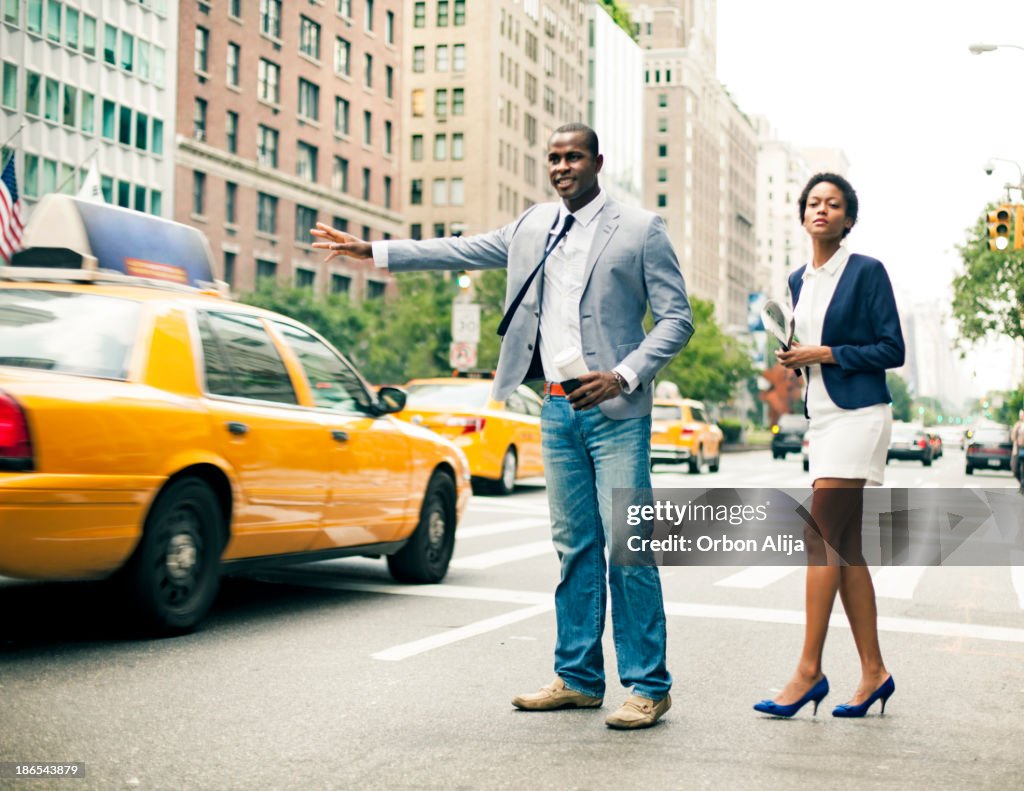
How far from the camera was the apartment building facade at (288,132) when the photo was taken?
50.9m

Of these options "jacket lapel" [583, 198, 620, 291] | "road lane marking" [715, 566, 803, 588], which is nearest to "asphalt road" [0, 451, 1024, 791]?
"road lane marking" [715, 566, 803, 588]

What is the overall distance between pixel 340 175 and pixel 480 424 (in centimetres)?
4520

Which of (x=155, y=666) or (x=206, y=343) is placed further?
(x=206, y=343)

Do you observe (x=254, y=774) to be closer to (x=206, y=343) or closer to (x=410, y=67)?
(x=206, y=343)

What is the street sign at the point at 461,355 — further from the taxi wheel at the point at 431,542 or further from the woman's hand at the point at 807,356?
the woman's hand at the point at 807,356

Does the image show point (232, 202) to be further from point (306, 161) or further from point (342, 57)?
point (342, 57)

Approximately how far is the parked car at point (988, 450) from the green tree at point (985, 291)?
19.1 meters

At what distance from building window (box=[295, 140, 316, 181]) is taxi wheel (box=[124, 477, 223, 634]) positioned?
52.3m

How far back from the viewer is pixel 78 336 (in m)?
6.50

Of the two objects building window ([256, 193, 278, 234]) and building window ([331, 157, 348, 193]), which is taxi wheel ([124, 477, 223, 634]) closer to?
building window ([256, 193, 278, 234])

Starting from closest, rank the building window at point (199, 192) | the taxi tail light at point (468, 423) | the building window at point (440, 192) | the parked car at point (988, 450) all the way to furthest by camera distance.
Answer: the taxi tail light at point (468, 423), the parked car at point (988, 450), the building window at point (199, 192), the building window at point (440, 192)

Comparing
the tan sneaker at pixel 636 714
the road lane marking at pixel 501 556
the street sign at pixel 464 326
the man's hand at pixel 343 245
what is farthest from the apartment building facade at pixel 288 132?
the tan sneaker at pixel 636 714

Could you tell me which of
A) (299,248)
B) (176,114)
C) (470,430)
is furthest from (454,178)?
(470,430)

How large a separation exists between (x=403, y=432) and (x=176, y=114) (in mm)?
43436
